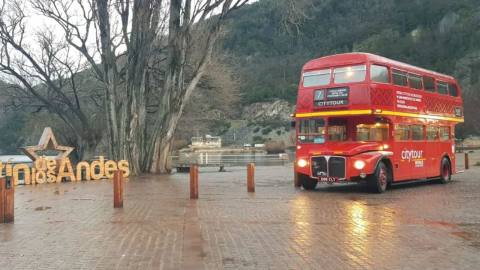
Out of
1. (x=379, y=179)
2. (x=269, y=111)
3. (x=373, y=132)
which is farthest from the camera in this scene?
(x=269, y=111)

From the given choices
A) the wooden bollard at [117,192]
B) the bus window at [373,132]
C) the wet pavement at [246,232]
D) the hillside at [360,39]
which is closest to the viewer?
the wet pavement at [246,232]

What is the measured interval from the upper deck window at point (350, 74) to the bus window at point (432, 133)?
4840 mm

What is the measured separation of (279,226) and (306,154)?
26.1 feet

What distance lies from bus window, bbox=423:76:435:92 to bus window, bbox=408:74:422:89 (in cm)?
50

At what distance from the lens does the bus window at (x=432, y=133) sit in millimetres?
20297

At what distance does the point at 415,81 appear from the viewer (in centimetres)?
1936

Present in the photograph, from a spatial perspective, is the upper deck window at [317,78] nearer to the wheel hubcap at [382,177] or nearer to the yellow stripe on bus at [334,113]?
the yellow stripe on bus at [334,113]

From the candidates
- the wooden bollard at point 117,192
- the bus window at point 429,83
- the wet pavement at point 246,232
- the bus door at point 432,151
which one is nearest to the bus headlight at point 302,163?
the wet pavement at point 246,232

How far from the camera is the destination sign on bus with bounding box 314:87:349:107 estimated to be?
17.2 m

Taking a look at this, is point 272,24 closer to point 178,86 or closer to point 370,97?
point 178,86

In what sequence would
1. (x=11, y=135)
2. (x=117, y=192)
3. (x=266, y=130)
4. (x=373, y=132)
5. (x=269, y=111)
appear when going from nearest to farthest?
(x=117, y=192) → (x=373, y=132) → (x=11, y=135) → (x=266, y=130) → (x=269, y=111)

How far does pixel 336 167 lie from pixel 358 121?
175 cm

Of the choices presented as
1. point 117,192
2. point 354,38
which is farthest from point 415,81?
point 354,38

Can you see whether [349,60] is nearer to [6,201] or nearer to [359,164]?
[359,164]
